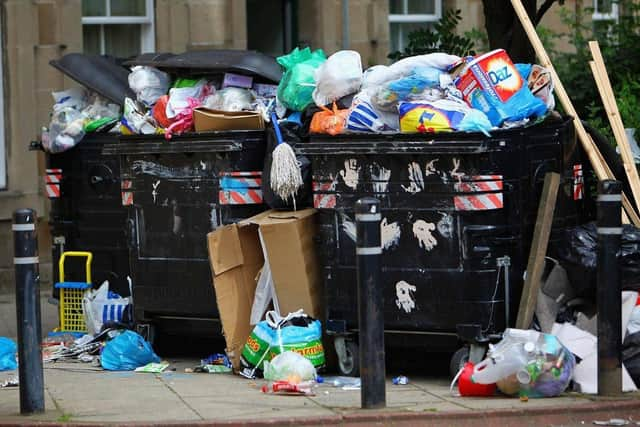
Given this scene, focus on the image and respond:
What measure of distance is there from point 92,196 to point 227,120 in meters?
1.86

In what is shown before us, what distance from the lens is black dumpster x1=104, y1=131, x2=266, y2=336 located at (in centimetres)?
851

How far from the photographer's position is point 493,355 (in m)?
7.16

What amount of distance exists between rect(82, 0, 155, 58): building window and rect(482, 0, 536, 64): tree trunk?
4.81m

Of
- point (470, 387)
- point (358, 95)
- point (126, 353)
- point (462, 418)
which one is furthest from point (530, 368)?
point (126, 353)

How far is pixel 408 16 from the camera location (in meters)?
15.6

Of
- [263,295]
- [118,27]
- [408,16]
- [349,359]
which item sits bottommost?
[349,359]

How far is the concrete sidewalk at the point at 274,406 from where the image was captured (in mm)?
6703

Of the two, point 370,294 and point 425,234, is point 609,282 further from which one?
point 370,294

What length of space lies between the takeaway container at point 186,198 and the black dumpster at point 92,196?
0.79 meters

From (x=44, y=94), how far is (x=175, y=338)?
473cm

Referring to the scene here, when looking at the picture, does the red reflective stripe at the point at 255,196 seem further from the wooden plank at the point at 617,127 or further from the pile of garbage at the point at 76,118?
the wooden plank at the point at 617,127

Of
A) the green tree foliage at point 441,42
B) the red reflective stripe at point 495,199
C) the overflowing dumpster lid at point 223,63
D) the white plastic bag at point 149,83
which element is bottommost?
the red reflective stripe at point 495,199

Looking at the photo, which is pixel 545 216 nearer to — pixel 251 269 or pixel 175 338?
pixel 251 269

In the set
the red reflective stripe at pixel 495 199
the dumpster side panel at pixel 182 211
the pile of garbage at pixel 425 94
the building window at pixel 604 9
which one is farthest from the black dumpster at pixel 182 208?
the building window at pixel 604 9
